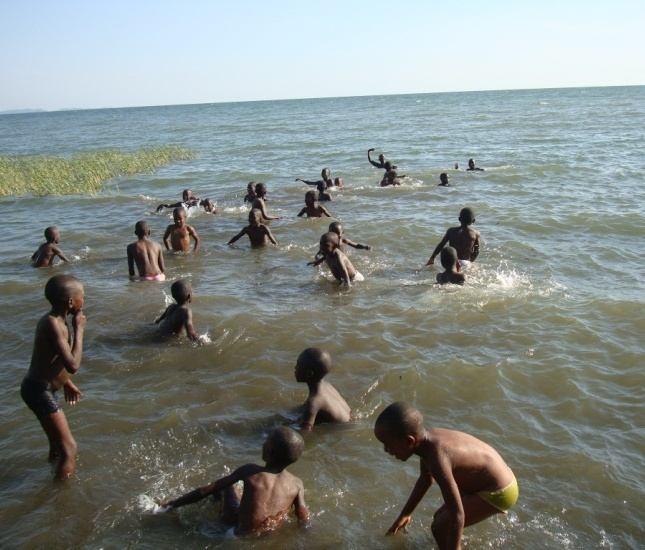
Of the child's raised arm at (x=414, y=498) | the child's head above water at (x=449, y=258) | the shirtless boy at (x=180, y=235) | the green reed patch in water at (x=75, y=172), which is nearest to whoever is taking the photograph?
the child's raised arm at (x=414, y=498)

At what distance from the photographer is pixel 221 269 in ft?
38.2

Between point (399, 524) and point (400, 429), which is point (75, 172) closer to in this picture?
point (399, 524)

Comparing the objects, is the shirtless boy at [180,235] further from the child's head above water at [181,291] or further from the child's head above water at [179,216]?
the child's head above water at [181,291]

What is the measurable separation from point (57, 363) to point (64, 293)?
67 centimetres

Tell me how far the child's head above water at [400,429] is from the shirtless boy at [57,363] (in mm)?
2582

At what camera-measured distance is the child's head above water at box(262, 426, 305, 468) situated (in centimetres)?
420

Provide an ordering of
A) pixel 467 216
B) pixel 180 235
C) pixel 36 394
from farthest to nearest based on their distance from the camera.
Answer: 1. pixel 180 235
2. pixel 467 216
3. pixel 36 394

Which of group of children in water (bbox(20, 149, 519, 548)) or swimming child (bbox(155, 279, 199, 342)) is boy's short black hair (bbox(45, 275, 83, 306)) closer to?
group of children in water (bbox(20, 149, 519, 548))

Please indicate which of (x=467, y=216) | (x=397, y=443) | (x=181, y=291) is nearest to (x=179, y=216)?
(x=181, y=291)

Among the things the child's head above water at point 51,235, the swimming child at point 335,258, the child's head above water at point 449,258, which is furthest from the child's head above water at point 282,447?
the child's head above water at point 51,235

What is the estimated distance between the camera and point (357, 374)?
6.89 meters

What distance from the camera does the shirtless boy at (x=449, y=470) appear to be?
3.52 metres

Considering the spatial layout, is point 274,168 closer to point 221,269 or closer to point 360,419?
point 221,269

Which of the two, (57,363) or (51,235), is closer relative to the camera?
(57,363)
